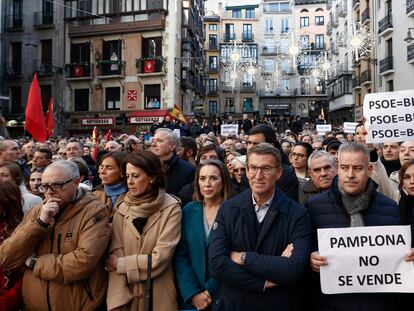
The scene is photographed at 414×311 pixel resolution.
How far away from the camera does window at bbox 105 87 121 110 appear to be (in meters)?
29.9

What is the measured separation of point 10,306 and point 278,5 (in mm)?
62774

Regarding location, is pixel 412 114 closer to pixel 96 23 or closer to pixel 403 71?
pixel 403 71

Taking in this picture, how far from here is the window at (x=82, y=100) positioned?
1211 inches

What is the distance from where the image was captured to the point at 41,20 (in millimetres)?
31484

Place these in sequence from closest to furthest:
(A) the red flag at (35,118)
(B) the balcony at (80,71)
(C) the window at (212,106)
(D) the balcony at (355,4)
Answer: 1. (A) the red flag at (35,118)
2. (B) the balcony at (80,71)
3. (D) the balcony at (355,4)
4. (C) the window at (212,106)

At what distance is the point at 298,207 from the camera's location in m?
3.46

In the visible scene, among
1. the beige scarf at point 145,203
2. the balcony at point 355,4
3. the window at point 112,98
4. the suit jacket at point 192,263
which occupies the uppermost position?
the balcony at point 355,4

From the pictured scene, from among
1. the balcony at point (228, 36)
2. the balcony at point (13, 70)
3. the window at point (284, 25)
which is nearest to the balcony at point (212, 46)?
the balcony at point (228, 36)

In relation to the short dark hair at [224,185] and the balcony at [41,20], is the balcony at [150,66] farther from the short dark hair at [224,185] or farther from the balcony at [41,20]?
the short dark hair at [224,185]

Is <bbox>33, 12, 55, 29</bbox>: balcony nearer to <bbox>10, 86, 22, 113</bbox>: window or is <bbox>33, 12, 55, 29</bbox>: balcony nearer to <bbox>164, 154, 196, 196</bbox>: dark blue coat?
<bbox>10, 86, 22, 113</bbox>: window

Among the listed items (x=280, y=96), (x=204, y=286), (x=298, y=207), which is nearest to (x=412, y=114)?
(x=298, y=207)

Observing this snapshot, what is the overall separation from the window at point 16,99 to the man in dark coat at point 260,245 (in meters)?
31.1

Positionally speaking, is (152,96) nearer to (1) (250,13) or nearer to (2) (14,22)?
(2) (14,22)

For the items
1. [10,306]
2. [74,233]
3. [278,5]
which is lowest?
[10,306]
